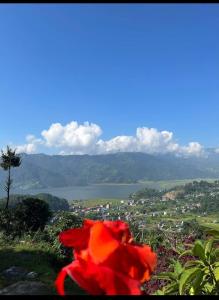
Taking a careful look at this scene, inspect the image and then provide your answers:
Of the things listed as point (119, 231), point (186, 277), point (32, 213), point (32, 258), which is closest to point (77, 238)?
point (119, 231)

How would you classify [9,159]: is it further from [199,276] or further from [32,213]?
[199,276]

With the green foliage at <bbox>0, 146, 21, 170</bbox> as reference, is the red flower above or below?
below

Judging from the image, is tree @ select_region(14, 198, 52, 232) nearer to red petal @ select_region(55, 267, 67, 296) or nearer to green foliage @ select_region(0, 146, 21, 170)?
green foliage @ select_region(0, 146, 21, 170)

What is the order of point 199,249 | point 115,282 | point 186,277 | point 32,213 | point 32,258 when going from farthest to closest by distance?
1. point 32,213
2. point 32,258
3. point 199,249
4. point 186,277
5. point 115,282

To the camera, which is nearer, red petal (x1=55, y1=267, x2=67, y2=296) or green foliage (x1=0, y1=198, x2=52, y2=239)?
red petal (x1=55, y1=267, x2=67, y2=296)

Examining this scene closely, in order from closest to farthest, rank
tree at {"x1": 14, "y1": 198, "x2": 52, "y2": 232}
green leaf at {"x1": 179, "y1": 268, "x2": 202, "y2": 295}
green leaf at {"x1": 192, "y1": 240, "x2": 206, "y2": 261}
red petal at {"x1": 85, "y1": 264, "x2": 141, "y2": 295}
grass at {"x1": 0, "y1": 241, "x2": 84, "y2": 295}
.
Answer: red petal at {"x1": 85, "y1": 264, "x2": 141, "y2": 295}
green leaf at {"x1": 179, "y1": 268, "x2": 202, "y2": 295}
green leaf at {"x1": 192, "y1": 240, "x2": 206, "y2": 261}
grass at {"x1": 0, "y1": 241, "x2": 84, "y2": 295}
tree at {"x1": 14, "y1": 198, "x2": 52, "y2": 232}

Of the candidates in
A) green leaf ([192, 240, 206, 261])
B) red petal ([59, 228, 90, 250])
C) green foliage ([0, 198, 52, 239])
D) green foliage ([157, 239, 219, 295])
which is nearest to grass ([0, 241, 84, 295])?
green foliage ([0, 198, 52, 239])

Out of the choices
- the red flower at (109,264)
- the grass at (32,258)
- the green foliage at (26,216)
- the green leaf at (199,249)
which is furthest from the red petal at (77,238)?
the green foliage at (26,216)

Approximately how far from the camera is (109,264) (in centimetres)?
65

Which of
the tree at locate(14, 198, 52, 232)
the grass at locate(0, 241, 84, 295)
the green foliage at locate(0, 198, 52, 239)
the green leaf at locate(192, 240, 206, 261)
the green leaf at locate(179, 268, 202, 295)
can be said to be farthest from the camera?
the tree at locate(14, 198, 52, 232)

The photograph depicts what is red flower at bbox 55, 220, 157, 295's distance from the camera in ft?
2.07

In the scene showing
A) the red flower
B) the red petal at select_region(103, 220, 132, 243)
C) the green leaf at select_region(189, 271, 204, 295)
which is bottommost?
the green leaf at select_region(189, 271, 204, 295)

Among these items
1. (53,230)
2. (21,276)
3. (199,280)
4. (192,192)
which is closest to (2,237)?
(53,230)
